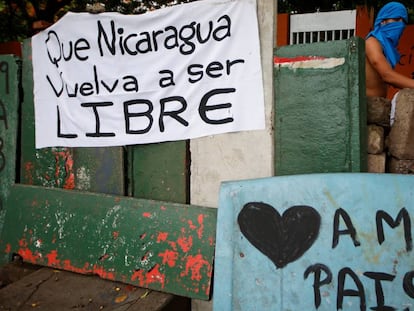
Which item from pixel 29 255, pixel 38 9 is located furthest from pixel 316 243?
pixel 38 9

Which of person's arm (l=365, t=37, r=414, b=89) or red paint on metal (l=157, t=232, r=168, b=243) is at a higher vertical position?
person's arm (l=365, t=37, r=414, b=89)

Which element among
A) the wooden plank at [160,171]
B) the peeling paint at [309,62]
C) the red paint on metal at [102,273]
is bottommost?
the red paint on metal at [102,273]

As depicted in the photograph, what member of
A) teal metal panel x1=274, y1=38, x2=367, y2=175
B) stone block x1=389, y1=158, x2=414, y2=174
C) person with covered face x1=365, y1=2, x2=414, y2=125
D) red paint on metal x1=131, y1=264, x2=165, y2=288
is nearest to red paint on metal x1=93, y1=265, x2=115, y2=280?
red paint on metal x1=131, y1=264, x2=165, y2=288

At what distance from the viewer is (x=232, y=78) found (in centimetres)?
231

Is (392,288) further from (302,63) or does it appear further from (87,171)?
(87,171)

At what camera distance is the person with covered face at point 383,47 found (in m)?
2.48

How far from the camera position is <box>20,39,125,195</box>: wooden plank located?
279 centimetres

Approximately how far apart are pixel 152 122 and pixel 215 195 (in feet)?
2.24

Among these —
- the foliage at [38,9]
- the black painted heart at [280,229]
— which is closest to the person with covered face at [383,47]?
the black painted heart at [280,229]

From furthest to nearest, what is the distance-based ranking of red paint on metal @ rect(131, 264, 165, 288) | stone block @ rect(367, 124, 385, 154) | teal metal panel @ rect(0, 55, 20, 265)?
teal metal panel @ rect(0, 55, 20, 265)
red paint on metal @ rect(131, 264, 165, 288)
stone block @ rect(367, 124, 385, 154)

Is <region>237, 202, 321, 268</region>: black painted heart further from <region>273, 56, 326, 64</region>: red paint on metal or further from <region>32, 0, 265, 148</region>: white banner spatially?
<region>273, 56, 326, 64</region>: red paint on metal

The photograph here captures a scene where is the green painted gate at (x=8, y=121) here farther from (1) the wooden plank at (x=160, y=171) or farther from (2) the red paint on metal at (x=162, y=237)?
(2) the red paint on metal at (x=162, y=237)

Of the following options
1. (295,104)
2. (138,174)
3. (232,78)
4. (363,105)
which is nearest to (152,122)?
(138,174)

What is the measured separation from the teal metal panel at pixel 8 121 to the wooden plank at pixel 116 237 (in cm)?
21
